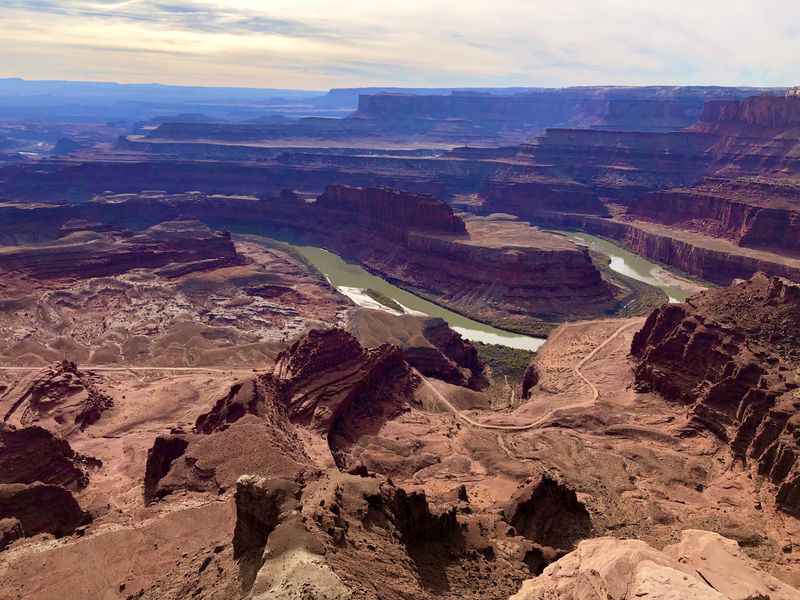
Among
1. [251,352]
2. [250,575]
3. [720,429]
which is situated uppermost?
[250,575]

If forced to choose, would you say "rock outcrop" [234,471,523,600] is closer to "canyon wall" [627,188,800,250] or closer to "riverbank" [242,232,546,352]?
"riverbank" [242,232,546,352]

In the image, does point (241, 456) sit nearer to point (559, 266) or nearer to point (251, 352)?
point (251, 352)

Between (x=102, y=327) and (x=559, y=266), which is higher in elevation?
(x=559, y=266)

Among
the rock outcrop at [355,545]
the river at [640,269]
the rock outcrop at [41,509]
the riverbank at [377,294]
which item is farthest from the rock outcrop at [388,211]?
the rock outcrop at [355,545]

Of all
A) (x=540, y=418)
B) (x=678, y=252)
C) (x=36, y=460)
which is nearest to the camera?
(x=36, y=460)

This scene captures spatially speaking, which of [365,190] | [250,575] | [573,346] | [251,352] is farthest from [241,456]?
[365,190]

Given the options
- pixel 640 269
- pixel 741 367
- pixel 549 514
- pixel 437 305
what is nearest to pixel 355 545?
pixel 549 514

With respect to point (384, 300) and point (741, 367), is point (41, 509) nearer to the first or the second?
point (741, 367)
